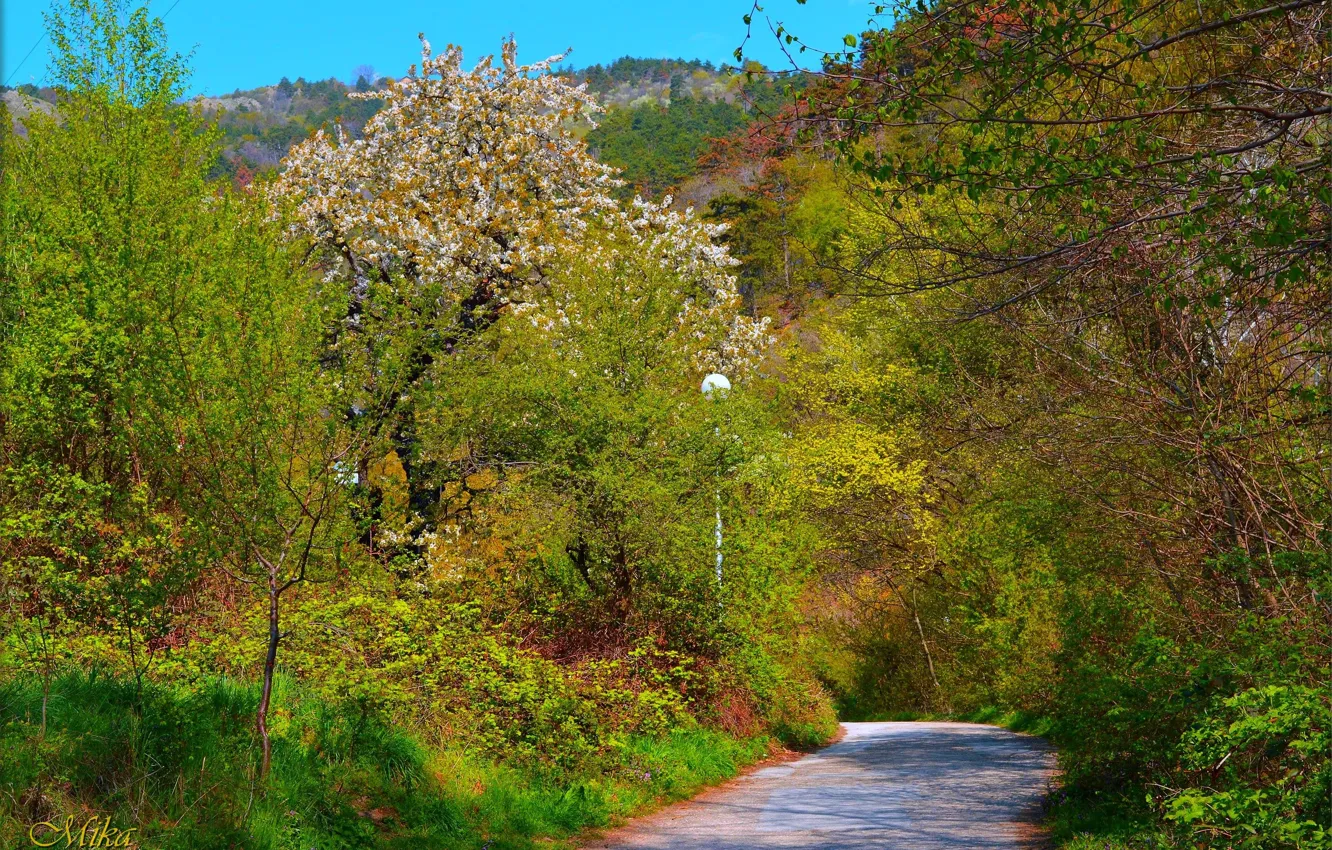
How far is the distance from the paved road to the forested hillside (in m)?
0.55

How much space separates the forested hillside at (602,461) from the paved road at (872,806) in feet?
1.81

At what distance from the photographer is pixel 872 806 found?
11.0 meters

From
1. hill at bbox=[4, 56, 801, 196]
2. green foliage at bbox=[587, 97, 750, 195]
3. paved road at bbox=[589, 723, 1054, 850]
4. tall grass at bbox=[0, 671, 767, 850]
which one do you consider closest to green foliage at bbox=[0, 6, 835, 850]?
tall grass at bbox=[0, 671, 767, 850]

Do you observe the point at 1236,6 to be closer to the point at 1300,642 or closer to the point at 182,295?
the point at 1300,642

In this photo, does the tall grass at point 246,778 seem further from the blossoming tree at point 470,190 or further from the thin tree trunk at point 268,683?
the blossoming tree at point 470,190

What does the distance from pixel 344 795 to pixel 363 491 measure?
208cm

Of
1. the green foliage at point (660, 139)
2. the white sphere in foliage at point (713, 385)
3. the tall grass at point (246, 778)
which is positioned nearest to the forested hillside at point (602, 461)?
the tall grass at point (246, 778)

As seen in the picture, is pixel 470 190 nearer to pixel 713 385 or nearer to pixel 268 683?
pixel 713 385

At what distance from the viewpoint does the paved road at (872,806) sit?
9.12 m

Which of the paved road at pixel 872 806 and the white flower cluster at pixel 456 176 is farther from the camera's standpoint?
the white flower cluster at pixel 456 176

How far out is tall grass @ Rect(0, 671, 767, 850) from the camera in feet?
21.3

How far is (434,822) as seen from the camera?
8.38 meters

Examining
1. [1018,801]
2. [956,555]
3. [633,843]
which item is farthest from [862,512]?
[633,843]

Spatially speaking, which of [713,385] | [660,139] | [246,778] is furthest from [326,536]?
[660,139]
